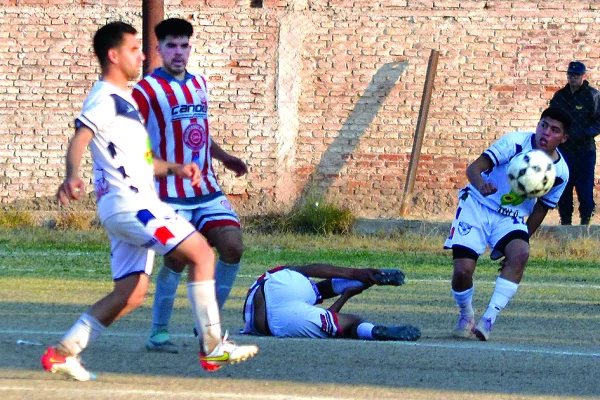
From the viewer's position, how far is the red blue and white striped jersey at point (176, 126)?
22.1 feet

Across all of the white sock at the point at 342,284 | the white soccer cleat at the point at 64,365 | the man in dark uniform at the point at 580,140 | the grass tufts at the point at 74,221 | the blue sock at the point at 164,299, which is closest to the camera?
the white soccer cleat at the point at 64,365

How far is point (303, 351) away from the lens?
657cm

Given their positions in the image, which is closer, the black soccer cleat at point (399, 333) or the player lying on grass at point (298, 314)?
the black soccer cleat at point (399, 333)

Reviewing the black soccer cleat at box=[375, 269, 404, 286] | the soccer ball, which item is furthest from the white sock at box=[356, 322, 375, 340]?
the soccer ball

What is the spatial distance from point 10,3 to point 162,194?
1199 cm

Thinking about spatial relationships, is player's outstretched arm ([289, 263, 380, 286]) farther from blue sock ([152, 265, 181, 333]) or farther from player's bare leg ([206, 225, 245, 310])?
blue sock ([152, 265, 181, 333])

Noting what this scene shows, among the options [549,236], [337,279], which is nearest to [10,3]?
[549,236]

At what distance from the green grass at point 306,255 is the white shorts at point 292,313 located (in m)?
3.90

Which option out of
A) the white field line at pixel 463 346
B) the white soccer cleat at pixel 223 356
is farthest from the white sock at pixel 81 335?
the white field line at pixel 463 346

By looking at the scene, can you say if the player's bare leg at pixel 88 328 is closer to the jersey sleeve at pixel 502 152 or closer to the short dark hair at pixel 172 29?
the short dark hair at pixel 172 29

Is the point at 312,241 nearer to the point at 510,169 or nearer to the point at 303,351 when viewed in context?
the point at 510,169

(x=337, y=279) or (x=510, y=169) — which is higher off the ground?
(x=510, y=169)

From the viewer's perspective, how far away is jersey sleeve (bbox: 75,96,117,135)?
550 cm

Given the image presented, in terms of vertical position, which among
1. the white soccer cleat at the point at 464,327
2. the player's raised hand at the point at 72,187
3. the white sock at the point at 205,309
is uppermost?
the player's raised hand at the point at 72,187
